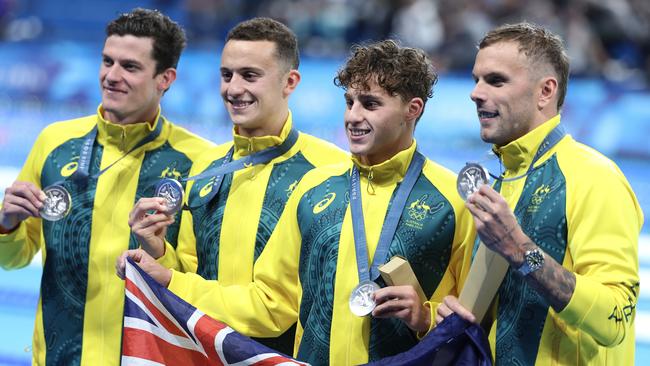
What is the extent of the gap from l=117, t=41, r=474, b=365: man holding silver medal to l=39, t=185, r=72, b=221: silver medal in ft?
1.35

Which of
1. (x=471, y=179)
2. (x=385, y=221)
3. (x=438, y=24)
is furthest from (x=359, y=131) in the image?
(x=438, y=24)

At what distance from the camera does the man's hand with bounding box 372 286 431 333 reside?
11.4ft

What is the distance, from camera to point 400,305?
3482mm

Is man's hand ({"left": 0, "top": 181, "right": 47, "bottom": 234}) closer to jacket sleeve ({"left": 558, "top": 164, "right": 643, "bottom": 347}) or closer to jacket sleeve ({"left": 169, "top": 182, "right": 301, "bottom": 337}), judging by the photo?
jacket sleeve ({"left": 169, "top": 182, "right": 301, "bottom": 337})

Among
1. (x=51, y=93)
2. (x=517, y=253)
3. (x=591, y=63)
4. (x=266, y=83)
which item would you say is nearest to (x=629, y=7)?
(x=591, y=63)

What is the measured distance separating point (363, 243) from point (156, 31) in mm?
1583

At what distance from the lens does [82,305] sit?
4.43m

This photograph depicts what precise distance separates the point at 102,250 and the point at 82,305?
236mm

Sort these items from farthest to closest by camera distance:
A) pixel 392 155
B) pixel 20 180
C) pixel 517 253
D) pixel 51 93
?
pixel 51 93, pixel 20 180, pixel 392 155, pixel 517 253

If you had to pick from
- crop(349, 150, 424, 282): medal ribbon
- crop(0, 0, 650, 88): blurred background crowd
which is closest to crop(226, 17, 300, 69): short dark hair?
crop(349, 150, 424, 282): medal ribbon

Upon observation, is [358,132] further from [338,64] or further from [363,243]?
[338,64]

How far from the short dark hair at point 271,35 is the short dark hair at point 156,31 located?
387 mm

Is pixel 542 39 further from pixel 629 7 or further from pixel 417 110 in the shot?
pixel 629 7

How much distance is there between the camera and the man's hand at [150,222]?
399 centimetres
